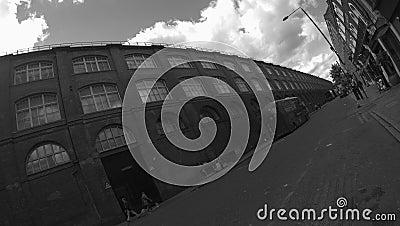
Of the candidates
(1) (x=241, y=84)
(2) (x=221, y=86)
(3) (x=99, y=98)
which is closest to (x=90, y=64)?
(3) (x=99, y=98)

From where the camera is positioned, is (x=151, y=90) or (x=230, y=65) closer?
(x=151, y=90)

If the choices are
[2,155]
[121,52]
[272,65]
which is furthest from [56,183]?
[272,65]

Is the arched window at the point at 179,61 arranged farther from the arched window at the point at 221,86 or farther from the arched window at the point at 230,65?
the arched window at the point at 230,65

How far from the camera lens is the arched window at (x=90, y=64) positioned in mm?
19875

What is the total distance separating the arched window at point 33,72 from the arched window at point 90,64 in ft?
5.84

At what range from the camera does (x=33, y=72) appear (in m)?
18.4

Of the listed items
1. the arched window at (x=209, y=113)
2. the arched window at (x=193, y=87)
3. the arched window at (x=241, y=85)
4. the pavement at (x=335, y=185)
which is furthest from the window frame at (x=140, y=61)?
the pavement at (x=335, y=185)

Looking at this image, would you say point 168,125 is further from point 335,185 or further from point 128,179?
point 335,185

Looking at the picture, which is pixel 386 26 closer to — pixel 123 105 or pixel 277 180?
pixel 277 180

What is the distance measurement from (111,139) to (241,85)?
2063 centimetres

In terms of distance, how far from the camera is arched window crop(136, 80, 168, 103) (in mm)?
20731

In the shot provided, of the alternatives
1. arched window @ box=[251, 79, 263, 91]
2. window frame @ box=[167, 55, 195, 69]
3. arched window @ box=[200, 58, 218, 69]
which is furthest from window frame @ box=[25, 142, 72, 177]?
arched window @ box=[251, 79, 263, 91]

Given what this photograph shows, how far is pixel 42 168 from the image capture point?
15.3 meters

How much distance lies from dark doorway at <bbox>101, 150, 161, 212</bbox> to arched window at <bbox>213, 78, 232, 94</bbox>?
13.5 metres
